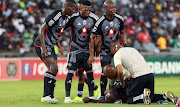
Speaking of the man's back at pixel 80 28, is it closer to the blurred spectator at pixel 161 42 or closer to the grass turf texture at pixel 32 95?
the grass turf texture at pixel 32 95

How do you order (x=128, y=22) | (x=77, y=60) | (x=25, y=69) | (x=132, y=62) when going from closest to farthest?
(x=132, y=62) < (x=77, y=60) < (x=25, y=69) < (x=128, y=22)

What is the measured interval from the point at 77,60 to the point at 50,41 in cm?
88

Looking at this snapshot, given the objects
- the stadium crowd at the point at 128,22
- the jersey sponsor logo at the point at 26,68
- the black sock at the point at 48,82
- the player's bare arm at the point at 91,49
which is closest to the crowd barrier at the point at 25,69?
the jersey sponsor logo at the point at 26,68

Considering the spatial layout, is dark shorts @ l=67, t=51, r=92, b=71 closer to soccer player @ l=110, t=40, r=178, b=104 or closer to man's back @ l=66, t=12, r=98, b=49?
man's back @ l=66, t=12, r=98, b=49

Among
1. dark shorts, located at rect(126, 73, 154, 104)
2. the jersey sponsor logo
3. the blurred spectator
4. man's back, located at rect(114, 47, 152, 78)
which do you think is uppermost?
the blurred spectator

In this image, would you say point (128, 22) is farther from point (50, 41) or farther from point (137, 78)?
point (137, 78)

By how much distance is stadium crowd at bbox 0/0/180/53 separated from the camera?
776 inches

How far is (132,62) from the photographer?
807cm

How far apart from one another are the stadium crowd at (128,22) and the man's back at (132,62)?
11.2 m

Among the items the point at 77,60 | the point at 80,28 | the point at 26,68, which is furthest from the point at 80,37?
the point at 26,68

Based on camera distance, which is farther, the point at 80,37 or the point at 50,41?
the point at 80,37

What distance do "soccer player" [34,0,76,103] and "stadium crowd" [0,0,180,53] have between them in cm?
979

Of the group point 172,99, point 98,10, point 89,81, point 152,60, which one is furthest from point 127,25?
point 172,99

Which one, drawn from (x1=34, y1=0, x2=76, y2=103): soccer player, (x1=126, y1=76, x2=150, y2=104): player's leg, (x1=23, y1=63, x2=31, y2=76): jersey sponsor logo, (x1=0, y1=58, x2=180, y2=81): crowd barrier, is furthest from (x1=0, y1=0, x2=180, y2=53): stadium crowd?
(x1=126, y1=76, x2=150, y2=104): player's leg
